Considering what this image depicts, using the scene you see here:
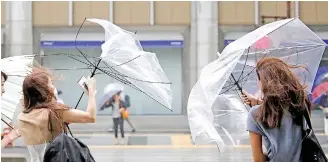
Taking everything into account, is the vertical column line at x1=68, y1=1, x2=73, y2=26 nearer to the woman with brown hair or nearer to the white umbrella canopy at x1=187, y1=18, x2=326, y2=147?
the white umbrella canopy at x1=187, y1=18, x2=326, y2=147

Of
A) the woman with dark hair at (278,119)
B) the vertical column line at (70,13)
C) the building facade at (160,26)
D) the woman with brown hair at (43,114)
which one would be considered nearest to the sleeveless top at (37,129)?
the woman with brown hair at (43,114)

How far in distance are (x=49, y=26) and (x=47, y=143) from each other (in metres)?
16.5

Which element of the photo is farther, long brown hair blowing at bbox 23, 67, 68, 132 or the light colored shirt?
long brown hair blowing at bbox 23, 67, 68, 132

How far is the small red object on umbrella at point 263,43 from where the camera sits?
5238mm

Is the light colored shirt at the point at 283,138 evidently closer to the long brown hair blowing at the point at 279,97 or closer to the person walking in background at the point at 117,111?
the long brown hair blowing at the point at 279,97

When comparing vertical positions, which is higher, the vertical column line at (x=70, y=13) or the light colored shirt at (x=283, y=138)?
the vertical column line at (x=70, y=13)

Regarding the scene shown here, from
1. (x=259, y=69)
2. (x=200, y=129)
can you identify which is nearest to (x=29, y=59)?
(x=200, y=129)

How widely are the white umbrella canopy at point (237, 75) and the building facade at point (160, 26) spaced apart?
1407 centimetres

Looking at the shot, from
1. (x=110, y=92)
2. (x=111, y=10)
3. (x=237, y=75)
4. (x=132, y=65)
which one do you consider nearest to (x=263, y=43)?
(x=237, y=75)

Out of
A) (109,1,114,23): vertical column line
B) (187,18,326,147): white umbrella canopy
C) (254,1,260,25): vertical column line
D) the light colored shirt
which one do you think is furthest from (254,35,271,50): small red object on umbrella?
(109,1,114,23): vertical column line

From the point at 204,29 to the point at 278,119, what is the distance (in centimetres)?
1653

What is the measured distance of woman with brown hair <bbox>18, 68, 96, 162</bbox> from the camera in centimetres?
403

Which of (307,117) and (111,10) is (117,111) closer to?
(111,10)

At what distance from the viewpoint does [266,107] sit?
3500 mm
